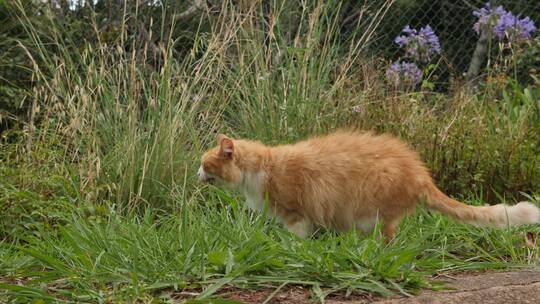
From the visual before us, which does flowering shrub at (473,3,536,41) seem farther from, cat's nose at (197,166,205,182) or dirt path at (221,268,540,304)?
dirt path at (221,268,540,304)

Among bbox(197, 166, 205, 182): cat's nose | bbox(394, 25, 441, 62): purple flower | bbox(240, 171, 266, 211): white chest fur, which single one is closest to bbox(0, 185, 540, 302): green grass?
bbox(240, 171, 266, 211): white chest fur

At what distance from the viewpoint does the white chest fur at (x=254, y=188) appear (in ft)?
15.7

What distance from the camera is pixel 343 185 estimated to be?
4660 mm

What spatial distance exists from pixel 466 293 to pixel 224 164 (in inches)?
75.3

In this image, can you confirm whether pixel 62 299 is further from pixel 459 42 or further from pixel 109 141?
pixel 459 42

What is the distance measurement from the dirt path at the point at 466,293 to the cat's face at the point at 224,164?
156 centimetres

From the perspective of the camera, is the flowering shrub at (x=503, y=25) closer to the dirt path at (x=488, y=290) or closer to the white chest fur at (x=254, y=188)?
the white chest fur at (x=254, y=188)

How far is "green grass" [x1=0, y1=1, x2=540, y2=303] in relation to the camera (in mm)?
3533

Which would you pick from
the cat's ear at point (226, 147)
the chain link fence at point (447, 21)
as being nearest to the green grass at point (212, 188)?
the cat's ear at point (226, 147)

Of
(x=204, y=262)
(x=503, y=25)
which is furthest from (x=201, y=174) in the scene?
(x=503, y=25)

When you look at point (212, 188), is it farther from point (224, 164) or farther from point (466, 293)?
point (466, 293)

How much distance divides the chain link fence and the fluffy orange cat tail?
454cm

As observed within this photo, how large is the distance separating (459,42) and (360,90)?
3.51 metres

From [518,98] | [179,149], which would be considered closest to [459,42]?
[518,98]
